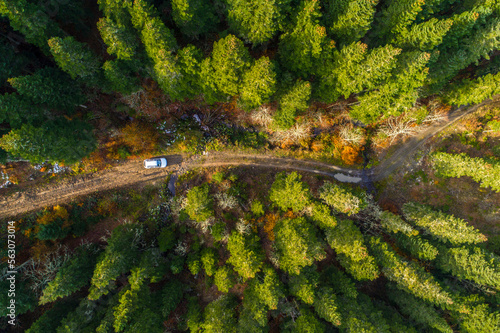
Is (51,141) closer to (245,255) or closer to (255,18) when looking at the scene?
(245,255)

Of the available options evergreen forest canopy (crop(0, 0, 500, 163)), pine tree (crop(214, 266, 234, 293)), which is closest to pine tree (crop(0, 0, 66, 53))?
evergreen forest canopy (crop(0, 0, 500, 163))

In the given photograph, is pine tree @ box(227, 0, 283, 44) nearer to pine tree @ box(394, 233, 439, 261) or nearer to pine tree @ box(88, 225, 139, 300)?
pine tree @ box(88, 225, 139, 300)

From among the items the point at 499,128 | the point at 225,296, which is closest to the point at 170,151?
the point at 225,296

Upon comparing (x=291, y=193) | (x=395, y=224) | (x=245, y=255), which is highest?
(x=291, y=193)

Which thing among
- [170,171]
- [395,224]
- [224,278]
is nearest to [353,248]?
[395,224]

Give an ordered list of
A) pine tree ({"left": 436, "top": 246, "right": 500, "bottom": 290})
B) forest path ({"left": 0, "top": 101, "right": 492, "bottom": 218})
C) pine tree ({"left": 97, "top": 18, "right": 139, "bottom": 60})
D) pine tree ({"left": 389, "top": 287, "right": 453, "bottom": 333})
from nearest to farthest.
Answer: pine tree ({"left": 97, "top": 18, "right": 139, "bottom": 60})
pine tree ({"left": 389, "top": 287, "right": 453, "bottom": 333})
pine tree ({"left": 436, "top": 246, "right": 500, "bottom": 290})
forest path ({"left": 0, "top": 101, "right": 492, "bottom": 218})

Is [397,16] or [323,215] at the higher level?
[397,16]
